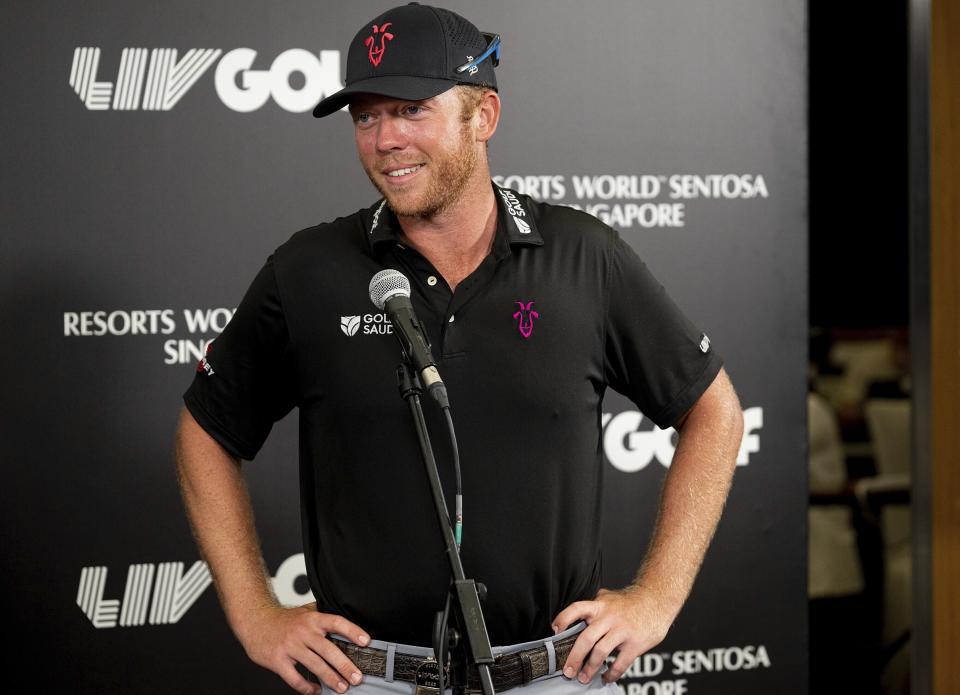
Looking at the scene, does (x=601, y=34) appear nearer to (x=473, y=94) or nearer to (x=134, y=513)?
(x=473, y=94)

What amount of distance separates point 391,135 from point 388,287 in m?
0.34

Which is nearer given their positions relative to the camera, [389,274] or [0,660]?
[389,274]

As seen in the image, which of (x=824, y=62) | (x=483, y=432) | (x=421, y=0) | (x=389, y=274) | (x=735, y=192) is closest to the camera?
(x=389, y=274)

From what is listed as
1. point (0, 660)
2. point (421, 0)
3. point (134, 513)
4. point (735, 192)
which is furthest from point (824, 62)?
point (0, 660)

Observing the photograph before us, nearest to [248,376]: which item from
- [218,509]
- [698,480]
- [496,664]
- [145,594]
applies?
[218,509]

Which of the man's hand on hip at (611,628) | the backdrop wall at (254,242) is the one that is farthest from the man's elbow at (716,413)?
the backdrop wall at (254,242)

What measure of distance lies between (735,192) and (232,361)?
1.53 metres

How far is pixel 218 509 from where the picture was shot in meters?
1.86

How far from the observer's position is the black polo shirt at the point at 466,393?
5.35ft

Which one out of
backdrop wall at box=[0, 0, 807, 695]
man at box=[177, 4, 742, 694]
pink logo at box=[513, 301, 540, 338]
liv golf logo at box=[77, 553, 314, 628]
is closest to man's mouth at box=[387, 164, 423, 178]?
man at box=[177, 4, 742, 694]

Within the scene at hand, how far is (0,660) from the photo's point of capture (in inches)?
96.4

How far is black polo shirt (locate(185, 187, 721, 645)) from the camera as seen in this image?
1.63 meters

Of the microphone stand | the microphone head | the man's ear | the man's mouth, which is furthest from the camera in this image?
the man's ear

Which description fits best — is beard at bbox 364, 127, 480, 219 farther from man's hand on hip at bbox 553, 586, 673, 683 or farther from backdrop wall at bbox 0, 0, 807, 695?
backdrop wall at bbox 0, 0, 807, 695
